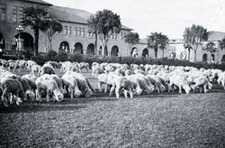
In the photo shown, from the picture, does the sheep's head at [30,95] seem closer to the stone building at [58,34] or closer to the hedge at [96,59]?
the hedge at [96,59]

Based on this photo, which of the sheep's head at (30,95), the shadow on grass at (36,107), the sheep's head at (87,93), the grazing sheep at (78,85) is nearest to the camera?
the shadow on grass at (36,107)

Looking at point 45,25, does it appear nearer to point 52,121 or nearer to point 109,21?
point 109,21

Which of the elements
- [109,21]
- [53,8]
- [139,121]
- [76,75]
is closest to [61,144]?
[139,121]

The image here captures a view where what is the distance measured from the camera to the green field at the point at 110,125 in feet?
18.0

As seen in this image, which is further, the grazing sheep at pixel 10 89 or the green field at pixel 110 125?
the grazing sheep at pixel 10 89

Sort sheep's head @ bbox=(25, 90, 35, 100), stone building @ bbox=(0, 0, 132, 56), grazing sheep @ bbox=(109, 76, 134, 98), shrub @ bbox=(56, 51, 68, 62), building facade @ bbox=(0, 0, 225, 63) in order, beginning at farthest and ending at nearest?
stone building @ bbox=(0, 0, 132, 56) → building facade @ bbox=(0, 0, 225, 63) → shrub @ bbox=(56, 51, 68, 62) → grazing sheep @ bbox=(109, 76, 134, 98) → sheep's head @ bbox=(25, 90, 35, 100)

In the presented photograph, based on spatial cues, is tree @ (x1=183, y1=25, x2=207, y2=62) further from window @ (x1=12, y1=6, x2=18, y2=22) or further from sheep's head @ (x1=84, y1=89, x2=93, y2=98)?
sheep's head @ (x1=84, y1=89, x2=93, y2=98)

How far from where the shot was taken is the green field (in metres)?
5.47

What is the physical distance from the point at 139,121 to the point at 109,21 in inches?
1399

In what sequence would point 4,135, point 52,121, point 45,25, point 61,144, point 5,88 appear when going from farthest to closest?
point 45,25 < point 5,88 < point 52,121 < point 4,135 < point 61,144

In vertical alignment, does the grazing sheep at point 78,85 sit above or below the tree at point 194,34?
below

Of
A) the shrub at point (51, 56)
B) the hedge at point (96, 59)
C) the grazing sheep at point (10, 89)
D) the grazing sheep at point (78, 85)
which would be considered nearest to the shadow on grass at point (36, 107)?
the grazing sheep at point (10, 89)

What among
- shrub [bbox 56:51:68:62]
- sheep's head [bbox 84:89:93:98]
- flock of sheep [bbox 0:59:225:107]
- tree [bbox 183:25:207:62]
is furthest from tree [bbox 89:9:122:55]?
sheep's head [bbox 84:89:93:98]

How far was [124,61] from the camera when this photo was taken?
119ft
